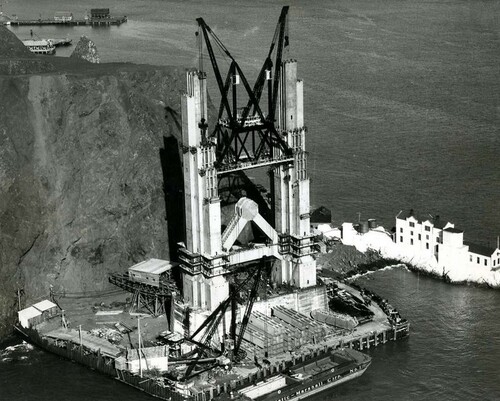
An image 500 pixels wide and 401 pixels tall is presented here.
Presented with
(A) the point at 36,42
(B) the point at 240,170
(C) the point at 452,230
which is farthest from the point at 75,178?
(A) the point at 36,42

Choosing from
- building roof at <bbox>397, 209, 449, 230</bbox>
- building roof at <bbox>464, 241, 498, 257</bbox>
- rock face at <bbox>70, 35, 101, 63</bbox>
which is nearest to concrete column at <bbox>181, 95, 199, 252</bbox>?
building roof at <bbox>397, 209, 449, 230</bbox>

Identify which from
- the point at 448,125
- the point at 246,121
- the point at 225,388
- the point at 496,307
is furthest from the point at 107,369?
the point at 448,125

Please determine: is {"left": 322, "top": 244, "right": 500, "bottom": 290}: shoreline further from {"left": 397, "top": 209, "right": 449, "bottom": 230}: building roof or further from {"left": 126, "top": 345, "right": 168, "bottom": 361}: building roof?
{"left": 126, "top": 345, "right": 168, "bottom": 361}: building roof

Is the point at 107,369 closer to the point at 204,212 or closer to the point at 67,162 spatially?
the point at 204,212

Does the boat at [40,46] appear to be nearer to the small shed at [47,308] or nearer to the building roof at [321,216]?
the building roof at [321,216]

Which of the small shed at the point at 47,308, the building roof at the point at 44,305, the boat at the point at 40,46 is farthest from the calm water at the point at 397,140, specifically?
the building roof at the point at 44,305
